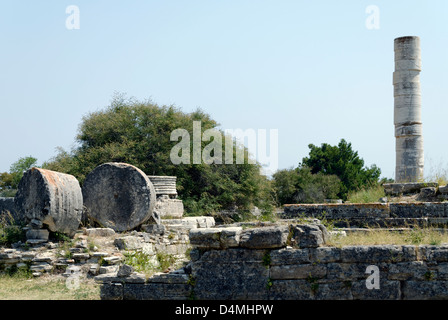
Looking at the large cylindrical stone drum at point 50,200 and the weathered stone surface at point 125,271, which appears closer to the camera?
the weathered stone surface at point 125,271

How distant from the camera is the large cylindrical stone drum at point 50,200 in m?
11.2

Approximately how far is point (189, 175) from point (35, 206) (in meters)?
10.1

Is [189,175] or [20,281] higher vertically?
[189,175]

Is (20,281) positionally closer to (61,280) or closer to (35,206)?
(61,280)

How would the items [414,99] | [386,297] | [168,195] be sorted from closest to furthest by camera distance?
[386,297] < [168,195] < [414,99]

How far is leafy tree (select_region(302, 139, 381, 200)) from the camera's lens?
1357 inches

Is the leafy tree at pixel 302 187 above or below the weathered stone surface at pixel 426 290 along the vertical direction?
above

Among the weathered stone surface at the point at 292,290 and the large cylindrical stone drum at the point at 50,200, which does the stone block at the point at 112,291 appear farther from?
the large cylindrical stone drum at the point at 50,200

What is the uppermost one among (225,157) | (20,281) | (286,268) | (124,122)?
(124,122)

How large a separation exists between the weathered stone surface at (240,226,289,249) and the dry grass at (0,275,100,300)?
2876 millimetres

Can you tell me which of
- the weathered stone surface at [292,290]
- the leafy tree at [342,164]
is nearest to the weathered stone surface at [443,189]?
the weathered stone surface at [292,290]

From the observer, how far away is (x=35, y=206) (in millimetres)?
11344

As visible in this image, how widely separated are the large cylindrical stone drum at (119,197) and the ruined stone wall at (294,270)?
18.4 ft
